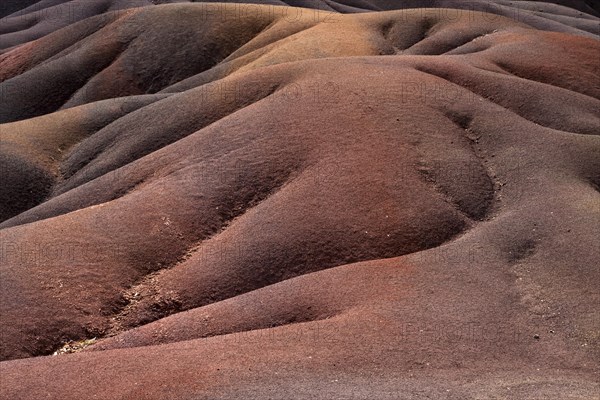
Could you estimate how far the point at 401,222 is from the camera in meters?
30.2

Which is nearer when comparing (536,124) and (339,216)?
(339,216)

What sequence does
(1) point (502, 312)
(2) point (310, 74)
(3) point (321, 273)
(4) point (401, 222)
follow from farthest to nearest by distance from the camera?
(2) point (310, 74) → (4) point (401, 222) → (3) point (321, 273) → (1) point (502, 312)

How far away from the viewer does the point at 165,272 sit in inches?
1188

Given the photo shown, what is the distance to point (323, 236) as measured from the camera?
2988cm

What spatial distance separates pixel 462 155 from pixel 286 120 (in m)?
8.71

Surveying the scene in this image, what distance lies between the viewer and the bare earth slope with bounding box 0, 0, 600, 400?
2070 cm

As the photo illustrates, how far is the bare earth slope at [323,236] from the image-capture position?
20703mm

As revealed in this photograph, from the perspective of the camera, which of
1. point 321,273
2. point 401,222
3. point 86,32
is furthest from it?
point 86,32

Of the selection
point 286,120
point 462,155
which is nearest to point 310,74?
point 286,120

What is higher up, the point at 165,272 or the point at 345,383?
the point at 345,383

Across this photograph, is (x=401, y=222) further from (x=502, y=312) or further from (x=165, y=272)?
(x=165, y=272)

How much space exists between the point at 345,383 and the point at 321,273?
28.5 ft

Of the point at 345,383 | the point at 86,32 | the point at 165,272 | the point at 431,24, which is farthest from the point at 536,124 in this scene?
the point at 86,32

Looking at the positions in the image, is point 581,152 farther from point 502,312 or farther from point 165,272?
point 165,272
